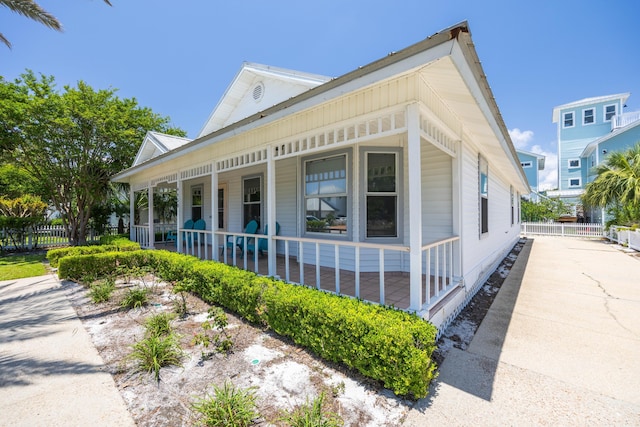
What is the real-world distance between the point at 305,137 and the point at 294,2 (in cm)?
614

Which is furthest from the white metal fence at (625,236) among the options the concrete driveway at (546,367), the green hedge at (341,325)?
the green hedge at (341,325)

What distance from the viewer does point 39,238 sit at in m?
12.8

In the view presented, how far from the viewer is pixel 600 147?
19.8 meters

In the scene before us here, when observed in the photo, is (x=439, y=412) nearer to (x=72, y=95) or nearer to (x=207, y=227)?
(x=207, y=227)

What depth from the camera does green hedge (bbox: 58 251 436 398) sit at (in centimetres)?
238

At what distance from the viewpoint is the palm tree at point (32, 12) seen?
5.83 meters

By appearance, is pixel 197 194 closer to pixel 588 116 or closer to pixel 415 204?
pixel 415 204

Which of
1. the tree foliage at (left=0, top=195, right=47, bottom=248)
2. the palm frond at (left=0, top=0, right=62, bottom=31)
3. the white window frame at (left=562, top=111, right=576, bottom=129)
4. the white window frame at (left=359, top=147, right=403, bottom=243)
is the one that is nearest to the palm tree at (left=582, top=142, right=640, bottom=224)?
the white window frame at (left=562, top=111, right=576, bottom=129)

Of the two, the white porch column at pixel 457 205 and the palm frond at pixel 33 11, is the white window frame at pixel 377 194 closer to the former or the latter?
the white porch column at pixel 457 205

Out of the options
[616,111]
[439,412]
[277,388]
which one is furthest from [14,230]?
[616,111]

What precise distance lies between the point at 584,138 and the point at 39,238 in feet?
118

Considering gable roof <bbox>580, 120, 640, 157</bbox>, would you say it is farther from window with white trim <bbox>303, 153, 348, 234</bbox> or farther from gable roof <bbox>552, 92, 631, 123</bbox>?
window with white trim <bbox>303, 153, 348, 234</bbox>

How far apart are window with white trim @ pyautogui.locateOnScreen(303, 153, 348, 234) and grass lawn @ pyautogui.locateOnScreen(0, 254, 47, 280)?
7338 millimetres

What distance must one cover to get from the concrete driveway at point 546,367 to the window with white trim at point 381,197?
227 cm
